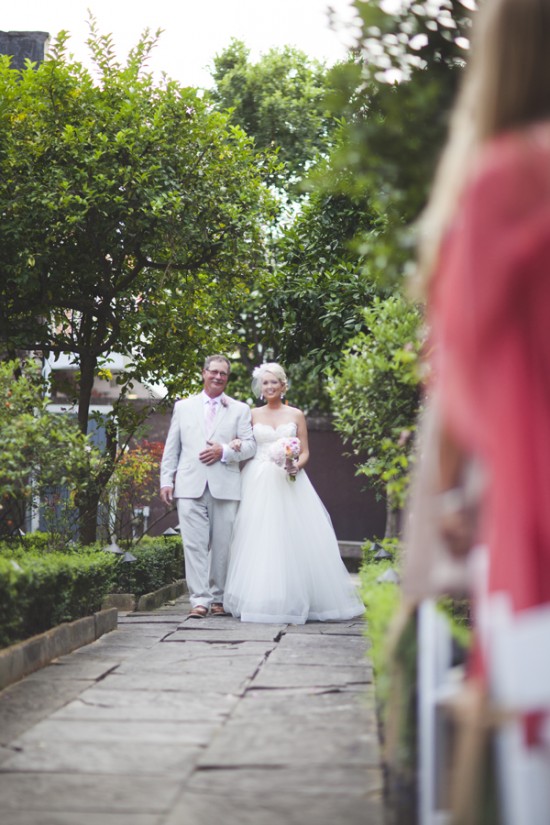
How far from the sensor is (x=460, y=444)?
2.31 meters

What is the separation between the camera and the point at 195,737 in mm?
4707

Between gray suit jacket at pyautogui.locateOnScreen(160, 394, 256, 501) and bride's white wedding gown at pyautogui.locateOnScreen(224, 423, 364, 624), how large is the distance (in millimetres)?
226

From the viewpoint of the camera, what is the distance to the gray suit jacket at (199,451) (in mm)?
9539

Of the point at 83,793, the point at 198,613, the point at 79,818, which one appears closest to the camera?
the point at 79,818

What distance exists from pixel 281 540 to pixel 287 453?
83cm

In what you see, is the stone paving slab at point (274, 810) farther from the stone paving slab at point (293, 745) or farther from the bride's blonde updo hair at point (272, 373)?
the bride's blonde updo hair at point (272, 373)

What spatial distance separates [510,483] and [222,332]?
33.4 ft

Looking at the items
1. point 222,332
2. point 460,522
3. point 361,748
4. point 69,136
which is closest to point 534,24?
point 460,522

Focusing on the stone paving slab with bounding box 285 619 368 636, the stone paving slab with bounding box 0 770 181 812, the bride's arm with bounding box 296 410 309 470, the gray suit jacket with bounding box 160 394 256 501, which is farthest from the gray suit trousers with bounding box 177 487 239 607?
the stone paving slab with bounding box 0 770 181 812

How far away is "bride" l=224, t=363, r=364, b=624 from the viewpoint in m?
9.08

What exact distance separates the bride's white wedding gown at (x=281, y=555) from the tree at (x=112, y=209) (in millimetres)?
1427

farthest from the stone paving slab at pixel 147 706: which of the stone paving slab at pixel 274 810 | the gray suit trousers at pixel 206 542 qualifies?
the gray suit trousers at pixel 206 542

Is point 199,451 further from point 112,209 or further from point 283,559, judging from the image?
point 112,209

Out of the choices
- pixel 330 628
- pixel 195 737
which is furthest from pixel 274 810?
pixel 330 628
